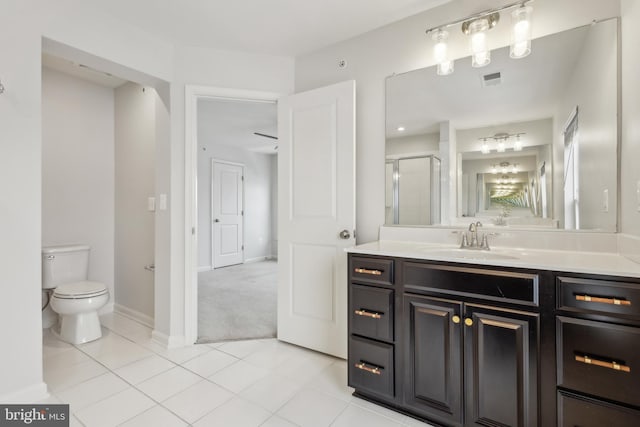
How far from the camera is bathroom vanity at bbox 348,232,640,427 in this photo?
3.72ft

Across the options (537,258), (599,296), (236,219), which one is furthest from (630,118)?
(236,219)

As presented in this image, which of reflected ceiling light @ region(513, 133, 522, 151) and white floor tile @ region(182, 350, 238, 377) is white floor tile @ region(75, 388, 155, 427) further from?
reflected ceiling light @ region(513, 133, 522, 151)

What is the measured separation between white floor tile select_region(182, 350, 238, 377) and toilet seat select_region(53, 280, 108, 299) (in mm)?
1032

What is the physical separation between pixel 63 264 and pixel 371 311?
276cm

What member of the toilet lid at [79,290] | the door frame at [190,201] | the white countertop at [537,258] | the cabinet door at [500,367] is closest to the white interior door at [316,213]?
the white countertop at [537,258]

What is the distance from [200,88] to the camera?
2426 mm

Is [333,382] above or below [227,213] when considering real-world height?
below

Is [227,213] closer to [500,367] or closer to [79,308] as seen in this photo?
[79,308]

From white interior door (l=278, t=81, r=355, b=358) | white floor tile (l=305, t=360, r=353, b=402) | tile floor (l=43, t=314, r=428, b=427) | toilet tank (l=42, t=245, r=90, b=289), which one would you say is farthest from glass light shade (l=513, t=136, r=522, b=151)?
toilet tank (l=42, t=245, r=90, b=289)

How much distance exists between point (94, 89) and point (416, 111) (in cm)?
318

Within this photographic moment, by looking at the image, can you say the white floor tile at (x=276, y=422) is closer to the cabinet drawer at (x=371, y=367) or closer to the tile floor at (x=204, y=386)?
the tile floor at (x=204, y=386)

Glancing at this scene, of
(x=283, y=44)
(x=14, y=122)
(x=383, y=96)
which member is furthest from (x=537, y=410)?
(x=14, y=122)

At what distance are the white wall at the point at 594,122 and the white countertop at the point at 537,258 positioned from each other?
217mm

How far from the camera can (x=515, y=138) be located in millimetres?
1807
